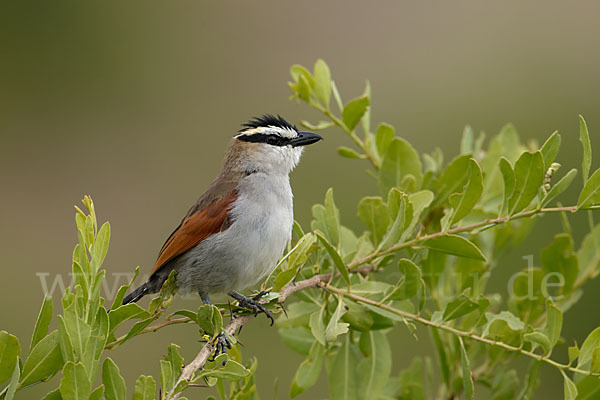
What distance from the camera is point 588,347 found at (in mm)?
2322

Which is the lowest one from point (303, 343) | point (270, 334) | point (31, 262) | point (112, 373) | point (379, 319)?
point (270, 334)

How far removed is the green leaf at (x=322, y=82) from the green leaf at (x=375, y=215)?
64cm

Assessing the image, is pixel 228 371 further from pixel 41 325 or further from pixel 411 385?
pixel 411 385

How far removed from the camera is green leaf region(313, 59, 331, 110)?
324cm

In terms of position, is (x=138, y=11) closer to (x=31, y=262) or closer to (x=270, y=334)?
(x=31, y=262)

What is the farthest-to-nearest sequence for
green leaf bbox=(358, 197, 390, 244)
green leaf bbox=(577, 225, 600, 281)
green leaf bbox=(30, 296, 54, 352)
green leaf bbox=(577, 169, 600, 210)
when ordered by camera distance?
green leaf bbox=(577, 225, 600, 281)
green leaf bbox=(358, 197, 390, 244)
green leaf bbox=(577, 169, 600, 210)
green leaf bbox=(30, 296, 54, 352)

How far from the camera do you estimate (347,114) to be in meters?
3.14

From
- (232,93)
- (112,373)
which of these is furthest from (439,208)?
(232,93)

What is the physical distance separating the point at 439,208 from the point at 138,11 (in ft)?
34.6

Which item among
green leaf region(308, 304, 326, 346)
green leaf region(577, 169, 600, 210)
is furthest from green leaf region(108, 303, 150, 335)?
green leaf region(577, 169, 600, 210)

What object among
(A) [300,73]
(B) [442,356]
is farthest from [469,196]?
(A) [300,73]

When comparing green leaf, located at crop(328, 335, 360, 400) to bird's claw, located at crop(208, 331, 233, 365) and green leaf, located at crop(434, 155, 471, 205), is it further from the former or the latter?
green leaf, located at crop(434, 155, 471, 205)

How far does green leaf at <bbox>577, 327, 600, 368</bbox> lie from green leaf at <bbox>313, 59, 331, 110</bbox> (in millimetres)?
1554

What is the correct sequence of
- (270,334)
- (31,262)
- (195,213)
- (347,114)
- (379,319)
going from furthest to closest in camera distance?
(31,262), (270,334), (195,213), (347,114), (379,319)
